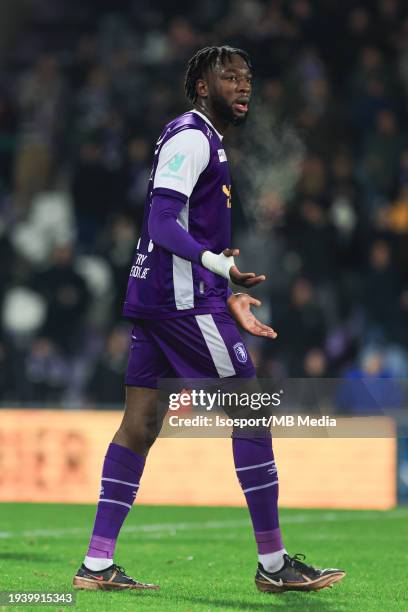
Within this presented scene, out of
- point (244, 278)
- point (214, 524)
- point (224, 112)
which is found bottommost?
point (214, 524)

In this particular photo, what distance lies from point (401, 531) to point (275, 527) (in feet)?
14.4

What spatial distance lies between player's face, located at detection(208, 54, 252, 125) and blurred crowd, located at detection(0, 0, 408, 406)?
7466mm

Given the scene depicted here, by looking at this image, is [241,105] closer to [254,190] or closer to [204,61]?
[204,61]

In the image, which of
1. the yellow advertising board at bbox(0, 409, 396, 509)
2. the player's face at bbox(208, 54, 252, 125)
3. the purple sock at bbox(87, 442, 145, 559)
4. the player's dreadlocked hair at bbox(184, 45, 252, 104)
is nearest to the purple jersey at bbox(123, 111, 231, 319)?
the player's face at bbox(208, 54, 252, 125)

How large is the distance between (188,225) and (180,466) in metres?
7.50

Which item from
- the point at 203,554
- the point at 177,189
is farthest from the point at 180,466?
the point at 177,189

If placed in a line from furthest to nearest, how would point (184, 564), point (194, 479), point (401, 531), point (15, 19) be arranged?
point (15, 19), point (194, 479), point (401, 531), point (184, 564)

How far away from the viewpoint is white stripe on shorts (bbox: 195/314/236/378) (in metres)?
6.09

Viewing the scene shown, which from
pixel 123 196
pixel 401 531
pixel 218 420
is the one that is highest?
pixel 123 196

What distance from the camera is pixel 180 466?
1343 cm

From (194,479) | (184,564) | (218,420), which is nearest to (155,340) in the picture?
(218,420)

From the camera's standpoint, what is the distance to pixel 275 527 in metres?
6.15

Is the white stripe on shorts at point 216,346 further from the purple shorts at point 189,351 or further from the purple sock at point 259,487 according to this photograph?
the purple sock at point 259,487

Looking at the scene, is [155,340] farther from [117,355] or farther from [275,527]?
[117,355]
